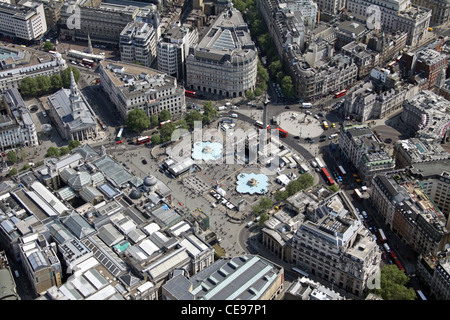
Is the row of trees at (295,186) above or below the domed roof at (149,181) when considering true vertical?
below

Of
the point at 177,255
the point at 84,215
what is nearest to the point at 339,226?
the point at 177,255

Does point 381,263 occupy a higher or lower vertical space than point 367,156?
lower

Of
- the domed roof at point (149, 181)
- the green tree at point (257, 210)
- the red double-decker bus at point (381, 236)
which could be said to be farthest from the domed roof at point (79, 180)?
the red double-decker bus at point (381, 236)

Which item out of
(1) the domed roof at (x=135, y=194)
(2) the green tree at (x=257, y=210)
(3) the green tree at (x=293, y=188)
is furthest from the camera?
(3) the green tree at (x=293, y=188)

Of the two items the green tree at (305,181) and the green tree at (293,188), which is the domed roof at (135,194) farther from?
the green tree at (305,181)

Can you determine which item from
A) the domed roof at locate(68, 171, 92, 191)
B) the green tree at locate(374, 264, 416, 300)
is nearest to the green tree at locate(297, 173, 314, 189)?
the green tree at locate(374, 264, 416, 300)

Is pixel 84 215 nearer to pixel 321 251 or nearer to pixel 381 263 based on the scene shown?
pixel 321 251
